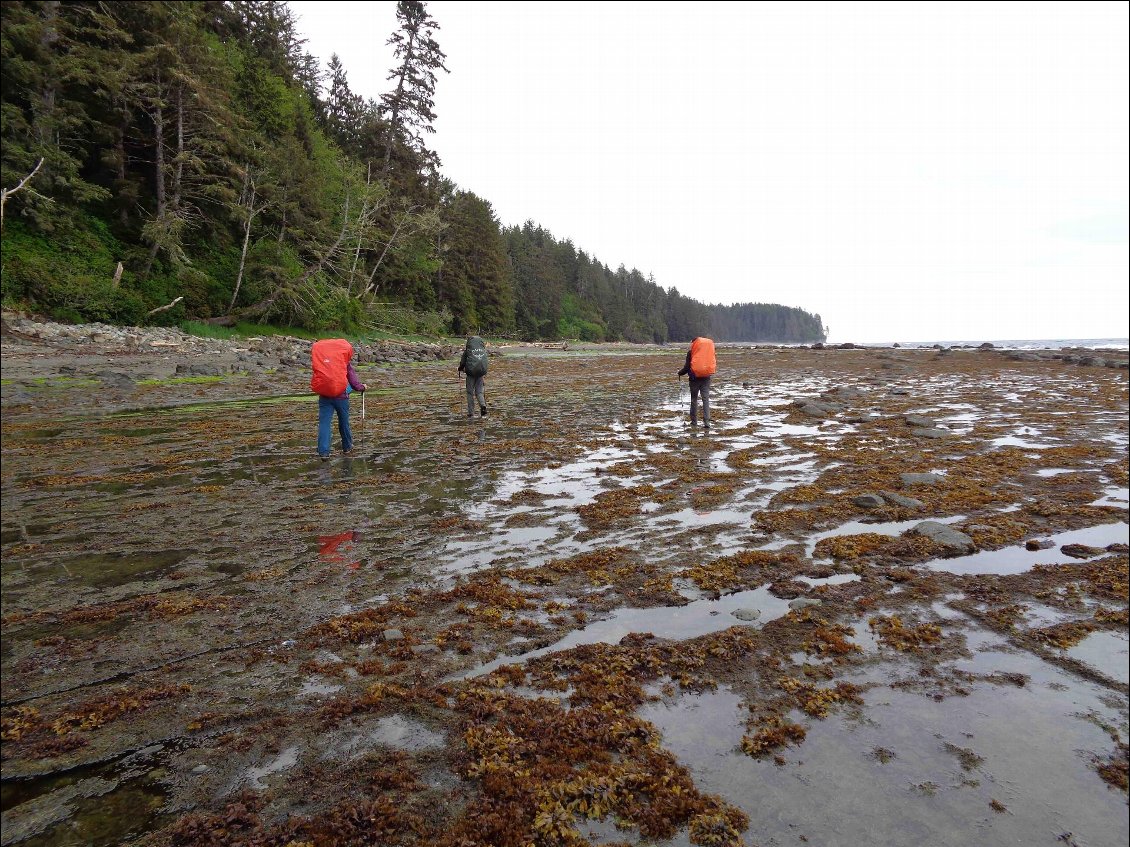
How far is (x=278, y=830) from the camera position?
2.46 meters

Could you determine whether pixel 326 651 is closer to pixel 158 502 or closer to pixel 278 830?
pixel 278 830

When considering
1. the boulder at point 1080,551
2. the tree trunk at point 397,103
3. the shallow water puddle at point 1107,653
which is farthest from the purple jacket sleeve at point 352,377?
the tree trunk at point 397,103

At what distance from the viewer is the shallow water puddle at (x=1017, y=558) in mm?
5359

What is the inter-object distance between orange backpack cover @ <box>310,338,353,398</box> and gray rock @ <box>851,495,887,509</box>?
27.2 ft

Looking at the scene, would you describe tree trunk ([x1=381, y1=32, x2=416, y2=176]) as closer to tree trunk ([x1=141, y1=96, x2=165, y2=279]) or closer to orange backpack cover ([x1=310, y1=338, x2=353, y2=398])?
tree trunk ([x1=141, y1=96, x2=165, y2=279])

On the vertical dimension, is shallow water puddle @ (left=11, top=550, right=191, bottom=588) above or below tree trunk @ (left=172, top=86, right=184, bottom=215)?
below

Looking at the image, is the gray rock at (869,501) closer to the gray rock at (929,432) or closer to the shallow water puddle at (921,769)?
the shallow water puddle at (921,769)

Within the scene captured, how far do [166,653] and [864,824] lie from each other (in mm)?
4327

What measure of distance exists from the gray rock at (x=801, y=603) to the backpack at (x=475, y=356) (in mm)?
10567

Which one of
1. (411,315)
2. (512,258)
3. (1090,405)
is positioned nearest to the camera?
(1090,405)

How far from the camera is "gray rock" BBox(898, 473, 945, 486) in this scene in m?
8.29

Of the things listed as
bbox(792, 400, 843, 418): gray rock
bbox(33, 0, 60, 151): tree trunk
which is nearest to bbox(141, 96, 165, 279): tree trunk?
bbox(33, 0, 60, 151): tree trunk

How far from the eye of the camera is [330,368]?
393 inches

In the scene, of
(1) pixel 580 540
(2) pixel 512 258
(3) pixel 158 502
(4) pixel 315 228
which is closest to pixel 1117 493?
(1) pixel 580 540
